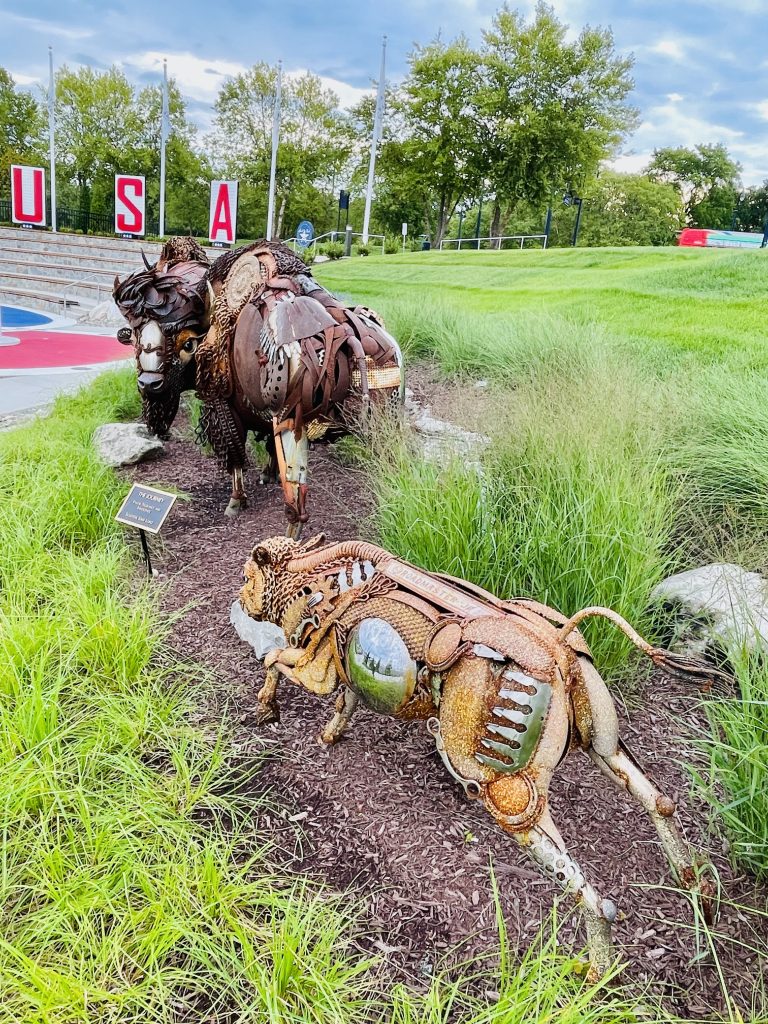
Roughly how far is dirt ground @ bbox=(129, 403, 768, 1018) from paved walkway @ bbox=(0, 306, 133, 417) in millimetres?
5273

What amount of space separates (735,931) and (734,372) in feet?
14.4

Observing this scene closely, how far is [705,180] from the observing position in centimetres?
4888

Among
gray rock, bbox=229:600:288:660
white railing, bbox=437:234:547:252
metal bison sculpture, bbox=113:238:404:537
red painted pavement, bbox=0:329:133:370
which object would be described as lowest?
gray rock, bbox=229:600:288:660

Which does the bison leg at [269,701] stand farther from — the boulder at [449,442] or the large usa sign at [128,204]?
the large usa sign at [128,204]

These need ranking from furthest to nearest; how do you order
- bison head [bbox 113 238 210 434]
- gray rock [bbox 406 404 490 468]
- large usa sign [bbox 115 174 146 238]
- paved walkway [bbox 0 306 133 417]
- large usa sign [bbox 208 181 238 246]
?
large usa sign [bbox 115 174 146 238] < large usa sign [bbox 208 181 238 246] < paved walkway [bbox 0 306 133 417] < bison head [bbox 113 238 210 434] < gray rock [bbox 406 404 490 468]

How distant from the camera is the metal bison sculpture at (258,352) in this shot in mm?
3211

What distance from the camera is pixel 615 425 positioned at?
355 centimetres

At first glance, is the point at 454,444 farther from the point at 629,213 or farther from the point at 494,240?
the point at 629,213

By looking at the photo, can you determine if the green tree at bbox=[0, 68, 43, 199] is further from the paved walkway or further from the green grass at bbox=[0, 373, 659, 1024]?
the green grass at bbox=[0, 373, 659, 1024]

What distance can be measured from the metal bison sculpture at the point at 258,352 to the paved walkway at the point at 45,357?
313 cm

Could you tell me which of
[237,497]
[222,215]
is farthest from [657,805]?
[222,215]

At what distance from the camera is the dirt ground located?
1765mm

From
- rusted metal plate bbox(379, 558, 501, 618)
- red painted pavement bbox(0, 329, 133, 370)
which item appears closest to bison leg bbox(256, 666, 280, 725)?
rusted metal plate bbox(379, 558, 501, 618)

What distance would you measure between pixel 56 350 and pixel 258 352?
338 inches
